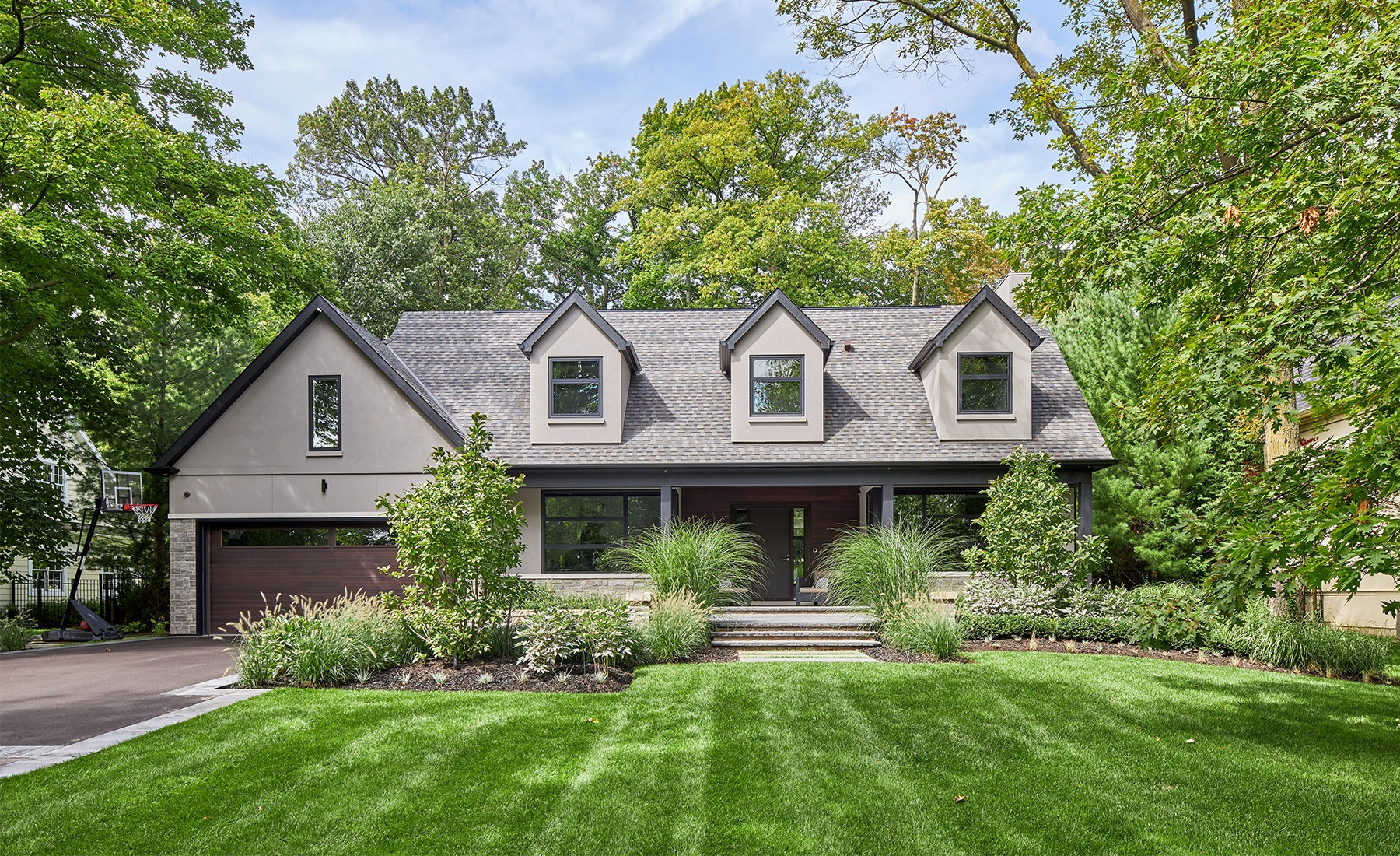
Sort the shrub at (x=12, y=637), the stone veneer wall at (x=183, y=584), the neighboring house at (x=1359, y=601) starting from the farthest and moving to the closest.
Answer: the stone veneer wall at (x=183, y=584)
the neighboring house at (x=1359, y=601)
the shrub at (x=12, y=637)

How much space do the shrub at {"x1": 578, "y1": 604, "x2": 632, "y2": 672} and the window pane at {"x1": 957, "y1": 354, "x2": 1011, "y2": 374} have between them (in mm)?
9732

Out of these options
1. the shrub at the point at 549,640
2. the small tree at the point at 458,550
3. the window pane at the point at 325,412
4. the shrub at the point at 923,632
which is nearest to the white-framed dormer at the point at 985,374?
the shrub at the point at 923,632

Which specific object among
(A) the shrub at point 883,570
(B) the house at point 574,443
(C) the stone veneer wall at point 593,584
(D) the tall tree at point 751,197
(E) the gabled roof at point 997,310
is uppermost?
(D) the tall tree at point 751,197

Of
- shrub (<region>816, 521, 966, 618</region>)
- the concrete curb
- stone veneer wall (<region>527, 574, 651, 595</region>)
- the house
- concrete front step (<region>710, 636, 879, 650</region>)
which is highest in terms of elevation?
the house

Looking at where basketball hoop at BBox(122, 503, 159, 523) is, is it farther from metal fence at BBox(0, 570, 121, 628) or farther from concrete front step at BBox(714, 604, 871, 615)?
concrete front step at BBox(714, 604, 871, 615)

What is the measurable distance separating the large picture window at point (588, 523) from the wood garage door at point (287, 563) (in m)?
3.10

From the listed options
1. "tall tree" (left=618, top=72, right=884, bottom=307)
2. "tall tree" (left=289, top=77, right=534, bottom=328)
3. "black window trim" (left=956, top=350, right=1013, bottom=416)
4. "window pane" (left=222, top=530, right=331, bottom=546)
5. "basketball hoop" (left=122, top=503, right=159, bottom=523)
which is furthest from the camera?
"tall tree" (left=289, top=77, right=534, bottom=328)

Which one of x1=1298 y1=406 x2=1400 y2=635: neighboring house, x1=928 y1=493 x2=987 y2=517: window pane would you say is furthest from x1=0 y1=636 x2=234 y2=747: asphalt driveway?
x1=1298 y1=406 x2=1400 y2=635: neighboring house

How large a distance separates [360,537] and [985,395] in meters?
12.7

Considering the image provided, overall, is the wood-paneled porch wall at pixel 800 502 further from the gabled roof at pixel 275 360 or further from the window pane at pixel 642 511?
the gabled roof at pixel 275 360

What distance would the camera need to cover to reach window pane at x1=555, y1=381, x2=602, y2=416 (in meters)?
16.7

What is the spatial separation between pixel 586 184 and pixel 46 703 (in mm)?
26966

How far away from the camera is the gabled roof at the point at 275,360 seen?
1603 centimetres

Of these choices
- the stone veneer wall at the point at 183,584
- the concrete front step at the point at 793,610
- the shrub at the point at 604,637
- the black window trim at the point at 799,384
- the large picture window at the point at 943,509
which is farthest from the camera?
the large picture window at the point at 943,509
